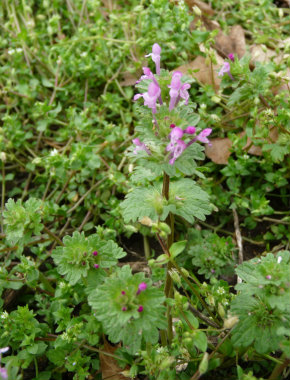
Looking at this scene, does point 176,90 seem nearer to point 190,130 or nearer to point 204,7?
point 190,130

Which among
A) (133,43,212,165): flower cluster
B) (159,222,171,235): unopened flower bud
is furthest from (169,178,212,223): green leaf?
(133,43,212,165): flower cluster

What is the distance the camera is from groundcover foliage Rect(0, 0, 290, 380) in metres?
1.49

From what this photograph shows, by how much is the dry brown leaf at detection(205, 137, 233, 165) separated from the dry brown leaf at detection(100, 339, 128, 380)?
1.29 m

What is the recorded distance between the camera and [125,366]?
1883 millimetres

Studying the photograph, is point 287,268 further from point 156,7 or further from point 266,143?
point 156,7

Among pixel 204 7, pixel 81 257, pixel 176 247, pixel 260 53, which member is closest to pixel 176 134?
pixel 176 247

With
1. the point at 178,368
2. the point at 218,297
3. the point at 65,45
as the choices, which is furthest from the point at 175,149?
the point at 65,45

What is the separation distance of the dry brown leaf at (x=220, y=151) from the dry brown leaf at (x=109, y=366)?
1295 mm

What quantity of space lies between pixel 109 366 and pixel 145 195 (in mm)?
866

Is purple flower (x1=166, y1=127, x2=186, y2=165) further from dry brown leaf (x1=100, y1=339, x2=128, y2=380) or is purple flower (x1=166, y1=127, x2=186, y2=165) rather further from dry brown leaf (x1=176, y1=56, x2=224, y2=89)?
dry brown leaf (x1=176, y1=56, x2=224, y2=89)

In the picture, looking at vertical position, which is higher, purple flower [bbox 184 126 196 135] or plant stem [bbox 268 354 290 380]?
purple flower [bbox 184 126 196 135]

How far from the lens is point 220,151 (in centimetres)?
261

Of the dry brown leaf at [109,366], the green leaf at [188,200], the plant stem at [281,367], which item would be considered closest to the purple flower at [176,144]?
the green leaf at [188,200]

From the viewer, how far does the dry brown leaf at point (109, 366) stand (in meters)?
1.86
